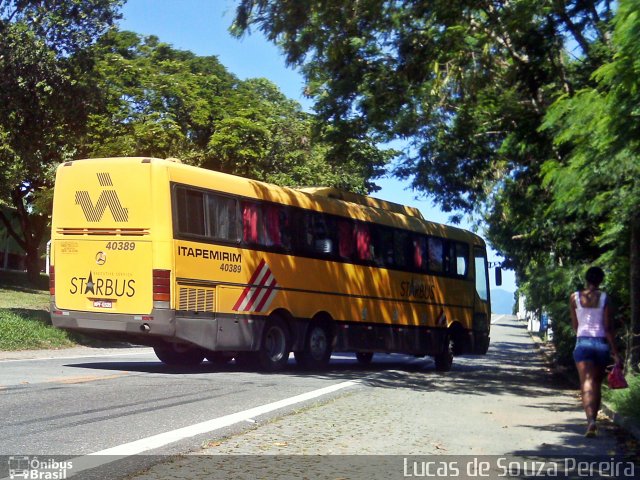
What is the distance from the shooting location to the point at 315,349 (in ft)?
59.9

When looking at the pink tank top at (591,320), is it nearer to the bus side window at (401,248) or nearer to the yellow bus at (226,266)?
the yellow bus at (226,266)

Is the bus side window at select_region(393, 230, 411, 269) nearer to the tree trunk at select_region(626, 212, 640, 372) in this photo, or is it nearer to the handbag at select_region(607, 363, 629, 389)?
the tree trunk at select_region(626, 212, 640, 372)

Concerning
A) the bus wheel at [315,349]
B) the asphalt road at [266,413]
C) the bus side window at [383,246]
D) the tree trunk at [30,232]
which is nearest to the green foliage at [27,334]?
the asphalt road at [266,413]

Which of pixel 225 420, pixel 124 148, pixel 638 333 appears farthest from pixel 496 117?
pixel 124 148

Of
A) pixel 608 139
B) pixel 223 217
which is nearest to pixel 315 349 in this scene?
pixel 223 217

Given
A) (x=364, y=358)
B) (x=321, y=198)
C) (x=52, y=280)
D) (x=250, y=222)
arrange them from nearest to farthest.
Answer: (x=52, y=280)
(x=250, y=222)
(x=321, y=198)
(x=364, y=358)

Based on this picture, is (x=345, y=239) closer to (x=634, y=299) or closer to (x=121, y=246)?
(x=121, y=246)

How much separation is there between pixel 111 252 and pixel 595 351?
866 centimetres

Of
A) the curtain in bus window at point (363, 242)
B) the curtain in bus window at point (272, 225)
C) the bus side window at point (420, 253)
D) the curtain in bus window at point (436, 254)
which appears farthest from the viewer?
the curtain in bus window at point (436, 254)

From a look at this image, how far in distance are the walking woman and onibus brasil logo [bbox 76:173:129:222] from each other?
8.33 meters

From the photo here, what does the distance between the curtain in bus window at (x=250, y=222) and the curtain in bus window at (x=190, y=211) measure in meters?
1.12

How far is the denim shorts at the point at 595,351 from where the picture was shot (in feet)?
31.3

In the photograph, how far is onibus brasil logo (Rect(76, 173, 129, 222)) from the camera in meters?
15.2

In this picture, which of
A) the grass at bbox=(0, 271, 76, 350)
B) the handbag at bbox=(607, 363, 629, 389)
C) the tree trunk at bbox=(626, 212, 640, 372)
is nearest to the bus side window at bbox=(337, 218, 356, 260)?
the tree trunk at bbox=(626, 212, 640, 372)
